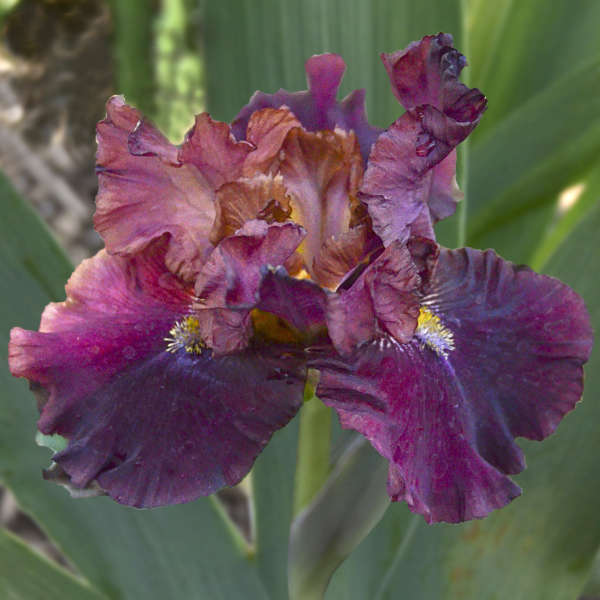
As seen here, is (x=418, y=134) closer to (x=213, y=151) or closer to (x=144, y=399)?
(x=213, y=151)

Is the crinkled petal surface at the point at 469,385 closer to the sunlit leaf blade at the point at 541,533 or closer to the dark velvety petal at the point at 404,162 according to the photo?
the dark velvety petal at the point at 404,162


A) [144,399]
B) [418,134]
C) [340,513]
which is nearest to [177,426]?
[144,399]

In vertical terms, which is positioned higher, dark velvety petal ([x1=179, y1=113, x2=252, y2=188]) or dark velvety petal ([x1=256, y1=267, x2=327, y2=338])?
dark velvety petal ([x1=179, y1=113, x2=252, y2=188])

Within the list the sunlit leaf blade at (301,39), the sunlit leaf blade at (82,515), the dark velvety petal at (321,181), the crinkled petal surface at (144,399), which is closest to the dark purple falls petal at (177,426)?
the crinkled petal surface at (144,399)

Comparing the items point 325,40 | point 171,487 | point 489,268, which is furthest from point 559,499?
point 325,40

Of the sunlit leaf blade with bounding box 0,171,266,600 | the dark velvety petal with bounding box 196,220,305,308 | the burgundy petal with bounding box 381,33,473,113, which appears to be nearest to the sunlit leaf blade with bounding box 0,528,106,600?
the sunlit leaf blade with bounding box 0,171,266,600

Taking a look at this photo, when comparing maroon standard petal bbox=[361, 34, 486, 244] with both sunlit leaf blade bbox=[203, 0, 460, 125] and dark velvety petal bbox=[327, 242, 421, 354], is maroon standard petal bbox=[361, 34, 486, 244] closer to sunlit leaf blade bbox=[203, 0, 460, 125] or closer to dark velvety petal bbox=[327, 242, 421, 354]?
dark velvety petal bbox=[327, 242, 421, 354]
